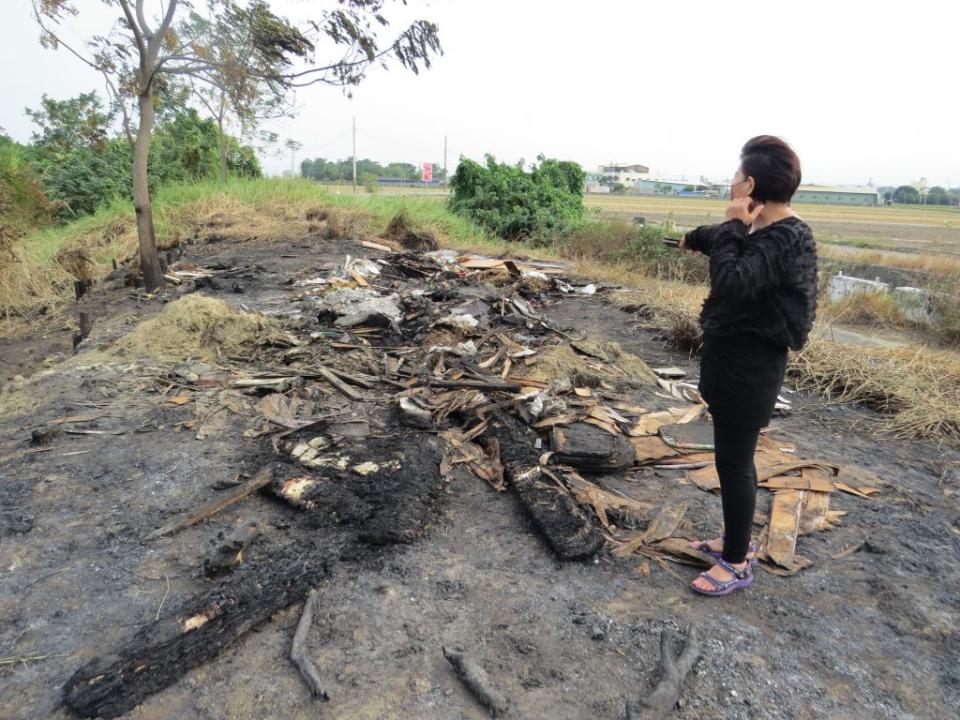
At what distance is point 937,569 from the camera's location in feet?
10.1

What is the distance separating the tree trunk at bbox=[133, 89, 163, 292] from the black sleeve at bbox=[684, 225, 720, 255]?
7.24m

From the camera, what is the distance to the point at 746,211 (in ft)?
7.73

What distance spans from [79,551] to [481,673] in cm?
208

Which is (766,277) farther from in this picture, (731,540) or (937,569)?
(937,569)

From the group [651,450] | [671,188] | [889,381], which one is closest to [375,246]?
[651,450]

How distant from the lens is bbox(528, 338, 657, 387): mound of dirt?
5.24 meters

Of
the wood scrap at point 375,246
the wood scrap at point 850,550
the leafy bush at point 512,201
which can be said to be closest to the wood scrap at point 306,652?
the wood scrap at point 850,550

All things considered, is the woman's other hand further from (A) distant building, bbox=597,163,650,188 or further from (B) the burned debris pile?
(A) distant building, bbox=597,163,650,188

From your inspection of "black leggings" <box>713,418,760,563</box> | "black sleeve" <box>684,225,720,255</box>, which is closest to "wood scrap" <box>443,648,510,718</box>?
"black leggings" <box>713,418,760,563</box>

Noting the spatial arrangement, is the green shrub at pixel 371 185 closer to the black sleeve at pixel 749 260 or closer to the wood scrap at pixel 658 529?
the wood scrap at pixel 658 529

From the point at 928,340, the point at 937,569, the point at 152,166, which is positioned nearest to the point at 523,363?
the point at 937,569

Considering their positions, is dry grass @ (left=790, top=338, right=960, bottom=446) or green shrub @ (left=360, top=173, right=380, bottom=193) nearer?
dry grass @ (left=790, top=338, right=960, bottom=446)

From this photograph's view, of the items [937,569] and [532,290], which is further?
→ [532,290]

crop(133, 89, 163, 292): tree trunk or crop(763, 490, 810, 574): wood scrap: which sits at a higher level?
crop(133, 89, 163, 292): tree trunk
